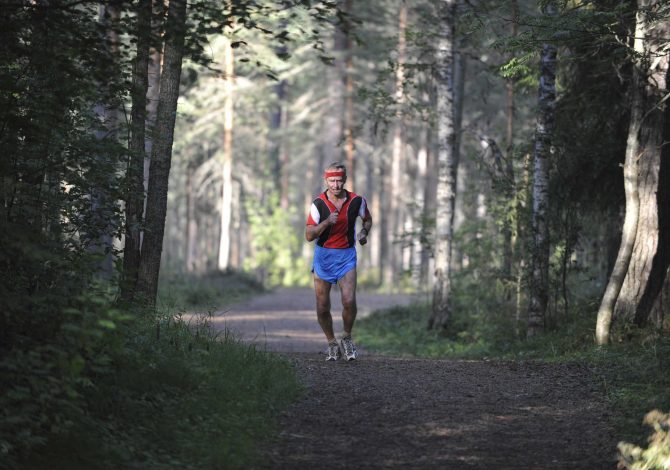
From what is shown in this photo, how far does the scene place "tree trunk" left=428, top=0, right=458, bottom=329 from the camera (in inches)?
781

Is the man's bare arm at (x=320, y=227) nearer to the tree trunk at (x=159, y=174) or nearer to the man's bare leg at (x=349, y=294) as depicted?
the man's bare leg at (x=349, y=294)

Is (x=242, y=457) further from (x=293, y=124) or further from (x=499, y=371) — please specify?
(x=293, y=124)

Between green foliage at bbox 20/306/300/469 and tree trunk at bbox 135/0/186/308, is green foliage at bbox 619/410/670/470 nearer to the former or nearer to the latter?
green foliage at bbox 20/306/300/469

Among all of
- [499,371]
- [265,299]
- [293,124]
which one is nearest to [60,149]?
[499,371]

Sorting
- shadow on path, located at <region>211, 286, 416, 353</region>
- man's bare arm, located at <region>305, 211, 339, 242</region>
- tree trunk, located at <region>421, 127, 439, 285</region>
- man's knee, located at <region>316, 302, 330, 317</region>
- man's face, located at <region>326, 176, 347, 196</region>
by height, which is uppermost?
tree trunk, located at <region>421, 127, 439, 285</region>

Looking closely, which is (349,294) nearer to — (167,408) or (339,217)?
(339,217)

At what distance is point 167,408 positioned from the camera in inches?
305

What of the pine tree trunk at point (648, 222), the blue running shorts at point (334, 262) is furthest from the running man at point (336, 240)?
the pine tree trunk at point (648, 222)

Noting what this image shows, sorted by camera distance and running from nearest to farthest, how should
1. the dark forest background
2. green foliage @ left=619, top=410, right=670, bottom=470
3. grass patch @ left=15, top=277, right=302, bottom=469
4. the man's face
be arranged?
grass patch @ left=15, top=277, right=302, bottom=469
green foliage @ left=619, top=410, right=670, bottom=470
the dark forest background
the man's face

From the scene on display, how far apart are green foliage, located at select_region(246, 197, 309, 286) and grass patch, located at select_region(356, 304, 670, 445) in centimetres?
2222

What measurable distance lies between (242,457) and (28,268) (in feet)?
8.16

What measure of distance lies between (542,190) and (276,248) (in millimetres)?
33153

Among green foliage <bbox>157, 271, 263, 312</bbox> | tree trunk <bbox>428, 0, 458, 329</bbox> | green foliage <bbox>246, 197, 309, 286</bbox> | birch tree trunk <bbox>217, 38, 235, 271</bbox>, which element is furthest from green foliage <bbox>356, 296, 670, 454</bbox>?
green foliage <bbox>246, 197, 309, 286</bbox>

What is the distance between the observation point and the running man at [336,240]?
11.3m
